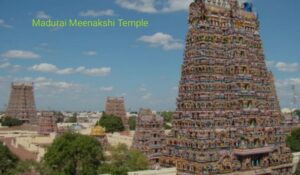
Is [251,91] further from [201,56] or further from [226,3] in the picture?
[226,3]

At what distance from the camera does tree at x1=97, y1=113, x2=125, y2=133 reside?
95.5m

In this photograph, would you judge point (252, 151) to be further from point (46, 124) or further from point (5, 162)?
point (46, 124)

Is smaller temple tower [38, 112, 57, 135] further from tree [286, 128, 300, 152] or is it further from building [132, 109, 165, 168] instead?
tree [286, 128, 300, 152]

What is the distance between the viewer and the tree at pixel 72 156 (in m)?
45.5

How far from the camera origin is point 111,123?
9644 cm

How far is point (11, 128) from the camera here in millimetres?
102312

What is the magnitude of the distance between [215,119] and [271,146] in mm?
9666

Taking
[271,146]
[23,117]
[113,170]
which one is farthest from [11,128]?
[271,146]

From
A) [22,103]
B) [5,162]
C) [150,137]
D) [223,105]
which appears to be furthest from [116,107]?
Answer: [223,105]

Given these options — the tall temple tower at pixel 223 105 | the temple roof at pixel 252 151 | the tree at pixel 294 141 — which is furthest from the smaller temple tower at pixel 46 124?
the temple roof at pixel 252 151

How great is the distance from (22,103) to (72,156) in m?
73.5

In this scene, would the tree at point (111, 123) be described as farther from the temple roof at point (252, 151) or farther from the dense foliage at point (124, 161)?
the temple roof at point (252, 151)

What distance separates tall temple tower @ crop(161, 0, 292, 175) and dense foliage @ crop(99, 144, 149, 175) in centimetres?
281

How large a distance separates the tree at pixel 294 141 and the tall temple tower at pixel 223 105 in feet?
33.0
